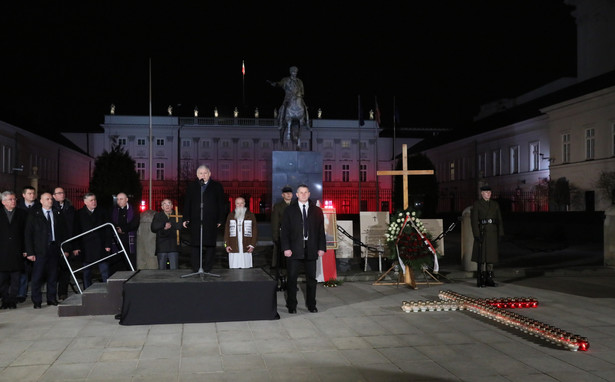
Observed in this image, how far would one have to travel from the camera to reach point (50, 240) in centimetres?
945

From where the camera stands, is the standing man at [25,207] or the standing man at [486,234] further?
the standing man at [486,234]

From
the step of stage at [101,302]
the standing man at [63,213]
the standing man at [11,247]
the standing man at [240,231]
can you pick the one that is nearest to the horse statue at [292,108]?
the standing man at [240,231]

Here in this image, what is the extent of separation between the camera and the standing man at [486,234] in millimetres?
11188

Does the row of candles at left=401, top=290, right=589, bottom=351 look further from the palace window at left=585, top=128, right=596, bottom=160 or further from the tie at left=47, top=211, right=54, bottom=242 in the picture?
the palace window at left=585, top=128, right=596, bottom=160

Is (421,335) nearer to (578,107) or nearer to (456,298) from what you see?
(456,298)

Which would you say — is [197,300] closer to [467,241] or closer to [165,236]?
[165,236]

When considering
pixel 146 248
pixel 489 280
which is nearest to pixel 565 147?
pixel 489 280

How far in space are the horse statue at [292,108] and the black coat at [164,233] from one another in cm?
791

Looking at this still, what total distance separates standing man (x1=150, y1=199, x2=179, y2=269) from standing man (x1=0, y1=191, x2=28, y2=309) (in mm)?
2093

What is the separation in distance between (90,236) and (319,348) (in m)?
5.33

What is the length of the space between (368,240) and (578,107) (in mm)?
30034

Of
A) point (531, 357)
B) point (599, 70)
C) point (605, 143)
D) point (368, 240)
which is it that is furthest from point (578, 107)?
point (531, 357)

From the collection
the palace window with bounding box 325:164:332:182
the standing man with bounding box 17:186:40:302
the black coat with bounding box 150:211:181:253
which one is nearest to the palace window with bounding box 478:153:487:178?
the palace window with bounding box 325:164:332:182

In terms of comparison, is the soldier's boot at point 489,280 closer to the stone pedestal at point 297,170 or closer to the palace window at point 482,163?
the stone pedestal at point 297,170
